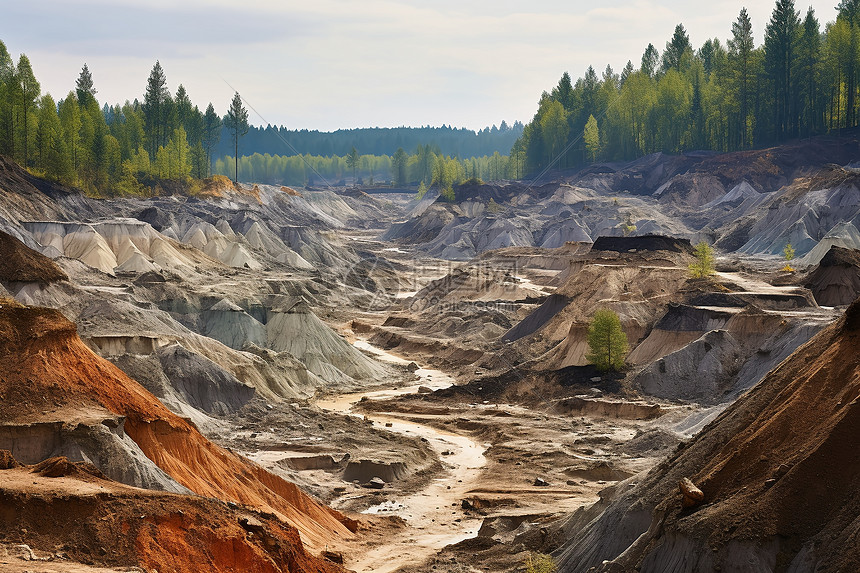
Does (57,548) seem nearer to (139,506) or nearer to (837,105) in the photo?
(139,506)

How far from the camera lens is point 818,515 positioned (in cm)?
2139

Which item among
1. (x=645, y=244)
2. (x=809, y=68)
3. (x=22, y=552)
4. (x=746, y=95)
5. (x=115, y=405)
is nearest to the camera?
(x=22, y=552)

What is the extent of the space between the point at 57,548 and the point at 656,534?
46.1ft

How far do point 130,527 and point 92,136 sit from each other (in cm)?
12928

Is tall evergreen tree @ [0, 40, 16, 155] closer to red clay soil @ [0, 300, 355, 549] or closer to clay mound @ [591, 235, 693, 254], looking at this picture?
clay mound @ [591, 235, 693, 254]

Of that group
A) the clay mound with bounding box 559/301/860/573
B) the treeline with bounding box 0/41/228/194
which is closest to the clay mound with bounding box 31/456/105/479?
the clay mound with bounding box 559/301/860/573

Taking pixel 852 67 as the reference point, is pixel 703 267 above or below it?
below

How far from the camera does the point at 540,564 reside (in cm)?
2792

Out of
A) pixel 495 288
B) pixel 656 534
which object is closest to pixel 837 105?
pixel 495 288

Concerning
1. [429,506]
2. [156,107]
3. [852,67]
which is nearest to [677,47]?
[852,67]

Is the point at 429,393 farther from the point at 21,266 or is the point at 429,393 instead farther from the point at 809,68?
the point at 809,68

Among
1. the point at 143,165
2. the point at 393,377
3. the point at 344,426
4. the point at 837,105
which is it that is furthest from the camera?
the point at 143,165

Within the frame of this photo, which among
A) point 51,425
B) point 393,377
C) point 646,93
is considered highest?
point 646,93

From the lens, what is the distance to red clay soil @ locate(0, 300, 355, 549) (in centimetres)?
2978
